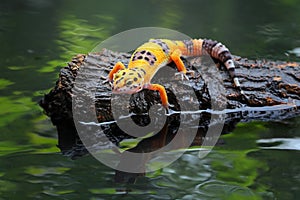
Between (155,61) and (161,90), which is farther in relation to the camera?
(155,61)

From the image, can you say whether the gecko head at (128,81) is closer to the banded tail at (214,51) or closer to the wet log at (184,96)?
the wet log at (184,96)

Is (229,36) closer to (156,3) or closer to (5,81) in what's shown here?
(156,3)

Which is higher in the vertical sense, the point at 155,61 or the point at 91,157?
the point at 155,61

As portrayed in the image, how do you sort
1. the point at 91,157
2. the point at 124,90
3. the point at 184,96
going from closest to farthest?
the point at 91,157 → the point at 124,90 → the point at 184,96

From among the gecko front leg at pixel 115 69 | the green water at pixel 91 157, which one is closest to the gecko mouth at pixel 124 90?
the gecko front leg at pixel 115 69

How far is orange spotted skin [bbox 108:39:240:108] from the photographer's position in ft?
13.6

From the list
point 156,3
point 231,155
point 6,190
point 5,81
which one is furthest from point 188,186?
point 156,3

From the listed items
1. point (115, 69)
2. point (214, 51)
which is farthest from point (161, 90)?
point (214, 51)

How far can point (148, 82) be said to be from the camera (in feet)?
14.3

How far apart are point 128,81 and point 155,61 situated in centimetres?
42

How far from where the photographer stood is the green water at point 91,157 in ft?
11.3

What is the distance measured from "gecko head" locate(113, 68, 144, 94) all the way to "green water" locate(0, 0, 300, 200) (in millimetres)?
560

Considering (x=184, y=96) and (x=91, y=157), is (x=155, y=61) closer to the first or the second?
(x=184, y=96)

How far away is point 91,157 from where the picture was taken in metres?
3.85
